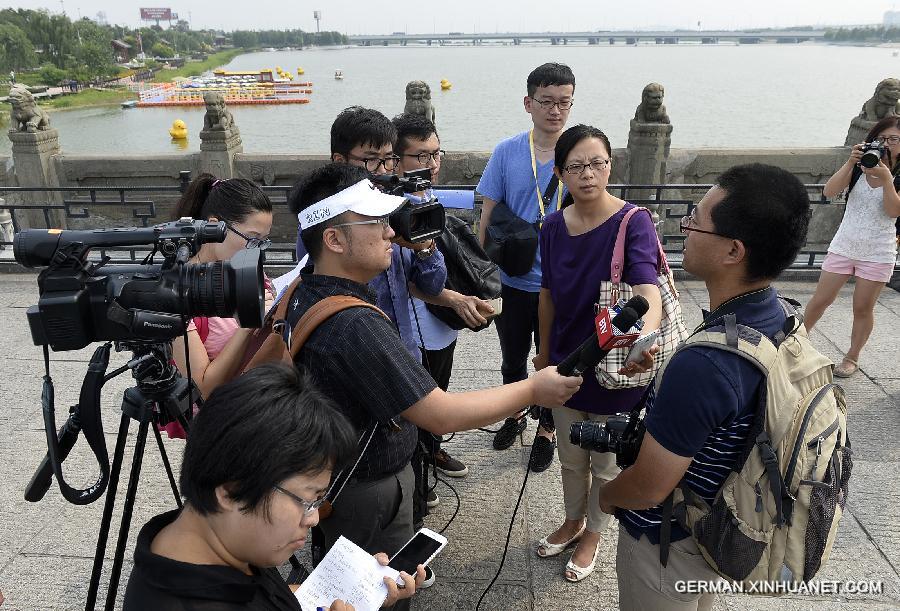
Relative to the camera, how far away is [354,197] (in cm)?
177

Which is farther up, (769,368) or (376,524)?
(769,368)

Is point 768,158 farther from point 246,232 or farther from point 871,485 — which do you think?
point 246,232

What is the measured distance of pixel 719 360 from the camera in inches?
58.6

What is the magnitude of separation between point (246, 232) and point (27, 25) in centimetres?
8912

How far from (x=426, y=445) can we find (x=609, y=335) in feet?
5.74

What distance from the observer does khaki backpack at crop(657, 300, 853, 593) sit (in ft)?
4.93

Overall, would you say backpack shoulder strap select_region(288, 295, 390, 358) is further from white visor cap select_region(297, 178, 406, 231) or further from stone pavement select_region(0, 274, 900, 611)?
stone pavement select_region(0, 274, 900, 611)

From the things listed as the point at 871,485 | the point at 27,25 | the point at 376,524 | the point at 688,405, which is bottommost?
the point at 871,485

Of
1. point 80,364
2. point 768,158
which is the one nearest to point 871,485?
point 80,364

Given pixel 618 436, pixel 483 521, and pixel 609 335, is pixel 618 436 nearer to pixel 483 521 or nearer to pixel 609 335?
pixel 609 335

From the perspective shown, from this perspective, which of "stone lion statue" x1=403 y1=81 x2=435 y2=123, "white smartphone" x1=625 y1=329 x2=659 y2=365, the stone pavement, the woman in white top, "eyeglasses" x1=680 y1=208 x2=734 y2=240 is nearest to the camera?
"eyeglasses" x1=680 y1=208 x2=734 y2=240

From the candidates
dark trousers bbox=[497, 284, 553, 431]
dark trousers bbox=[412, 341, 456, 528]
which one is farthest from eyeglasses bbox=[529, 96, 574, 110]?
dark trousers bbox=[412, 341, 456, 528]

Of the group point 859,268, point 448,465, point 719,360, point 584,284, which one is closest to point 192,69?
point 448,465

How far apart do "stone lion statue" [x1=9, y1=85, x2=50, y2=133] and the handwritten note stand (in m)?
10.7
